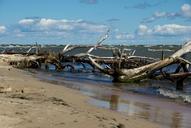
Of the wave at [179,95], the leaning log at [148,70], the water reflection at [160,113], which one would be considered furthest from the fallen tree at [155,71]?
the water reflection at [160,113]

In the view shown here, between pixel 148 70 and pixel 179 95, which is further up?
pixel 148 70

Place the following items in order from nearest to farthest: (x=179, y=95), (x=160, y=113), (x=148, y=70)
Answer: (x=160, y=113) < (x=179, y=95) < (x=148, y=70)

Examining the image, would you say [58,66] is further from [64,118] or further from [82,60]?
[64,118]

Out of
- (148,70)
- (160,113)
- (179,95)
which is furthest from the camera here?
(148,70)

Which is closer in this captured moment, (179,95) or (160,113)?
(160,113)

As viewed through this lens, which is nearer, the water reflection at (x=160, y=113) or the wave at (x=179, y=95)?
the water reflection at (x=160, y=113)

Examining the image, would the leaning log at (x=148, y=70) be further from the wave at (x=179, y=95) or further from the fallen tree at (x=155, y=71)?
the wave at (x=179, y=95)

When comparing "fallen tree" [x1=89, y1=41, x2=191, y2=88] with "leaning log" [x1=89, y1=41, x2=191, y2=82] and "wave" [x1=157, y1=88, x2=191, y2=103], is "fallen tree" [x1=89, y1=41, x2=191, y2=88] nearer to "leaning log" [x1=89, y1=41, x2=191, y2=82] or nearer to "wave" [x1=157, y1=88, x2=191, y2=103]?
"leaning log" [x1=89, y1=41, x2=191, y2=82]

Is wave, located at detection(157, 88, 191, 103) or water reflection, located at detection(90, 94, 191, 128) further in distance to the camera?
wave, located at detection(157, 88, 191, 103)

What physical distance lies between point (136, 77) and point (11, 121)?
15509 millimetres

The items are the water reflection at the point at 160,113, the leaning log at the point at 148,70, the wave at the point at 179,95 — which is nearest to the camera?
the water reflection at the point at 160,113

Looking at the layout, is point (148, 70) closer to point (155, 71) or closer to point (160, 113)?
point (155, 71)

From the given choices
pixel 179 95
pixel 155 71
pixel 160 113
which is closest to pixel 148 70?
pixel 155 71

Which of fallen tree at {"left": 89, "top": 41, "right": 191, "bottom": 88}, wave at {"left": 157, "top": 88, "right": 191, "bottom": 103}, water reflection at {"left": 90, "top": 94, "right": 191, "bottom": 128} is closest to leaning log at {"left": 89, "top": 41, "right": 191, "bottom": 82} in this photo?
fallen tree at {"left": 89, "top": 41, "right": 191, "bottom": 88}
